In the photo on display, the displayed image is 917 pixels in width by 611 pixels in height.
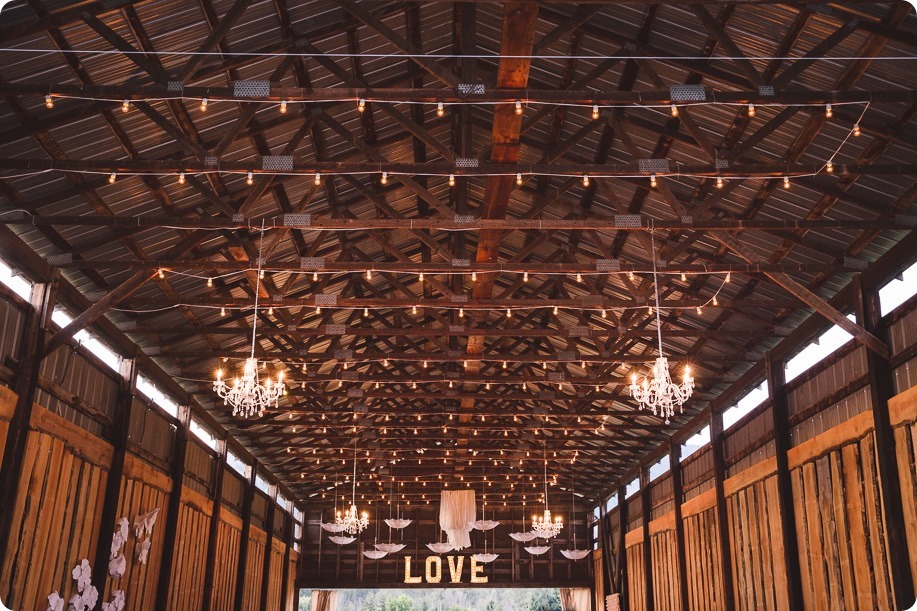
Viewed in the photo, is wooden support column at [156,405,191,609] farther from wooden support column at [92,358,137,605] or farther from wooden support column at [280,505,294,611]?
wooden support column at [280,505,294,611]

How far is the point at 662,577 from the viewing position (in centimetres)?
2159

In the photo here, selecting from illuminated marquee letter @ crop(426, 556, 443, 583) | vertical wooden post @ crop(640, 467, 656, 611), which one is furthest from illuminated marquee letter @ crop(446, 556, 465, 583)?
vertical wooden post @ crop(640, 467, 656, 611)

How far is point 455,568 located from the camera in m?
31.2

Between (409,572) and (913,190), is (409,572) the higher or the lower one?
the lower one

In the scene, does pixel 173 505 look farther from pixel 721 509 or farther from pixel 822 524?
pixel 822 524

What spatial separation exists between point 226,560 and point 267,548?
452cm

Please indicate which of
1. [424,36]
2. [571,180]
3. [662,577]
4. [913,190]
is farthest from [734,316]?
[662,577]

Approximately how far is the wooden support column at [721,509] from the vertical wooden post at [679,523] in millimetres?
2657

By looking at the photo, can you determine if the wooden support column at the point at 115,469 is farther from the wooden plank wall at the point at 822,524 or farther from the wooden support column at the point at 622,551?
the wooden support column at the point at 622,551

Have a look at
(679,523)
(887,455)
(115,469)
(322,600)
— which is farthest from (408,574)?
(887,455)

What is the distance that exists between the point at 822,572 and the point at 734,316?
4.64 m

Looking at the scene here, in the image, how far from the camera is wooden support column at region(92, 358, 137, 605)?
13477 mm

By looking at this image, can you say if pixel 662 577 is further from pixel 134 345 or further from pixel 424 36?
pixel 424 36

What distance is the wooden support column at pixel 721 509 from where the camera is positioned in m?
16.1
